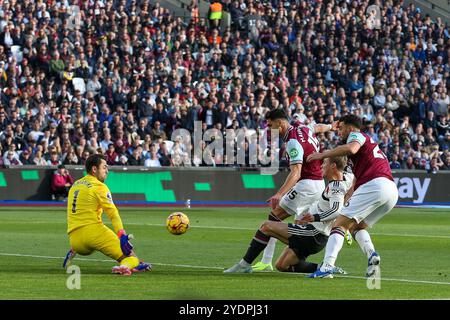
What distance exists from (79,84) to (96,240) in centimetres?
2290

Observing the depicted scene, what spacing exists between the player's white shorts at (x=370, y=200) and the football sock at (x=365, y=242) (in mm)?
184

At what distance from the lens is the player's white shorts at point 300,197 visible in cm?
1675

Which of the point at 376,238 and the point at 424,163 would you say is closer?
the point at 376,238

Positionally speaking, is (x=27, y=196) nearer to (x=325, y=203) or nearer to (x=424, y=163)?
(x=424, y=163)

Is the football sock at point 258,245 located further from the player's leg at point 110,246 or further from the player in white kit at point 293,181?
the player's leg at point 110,246

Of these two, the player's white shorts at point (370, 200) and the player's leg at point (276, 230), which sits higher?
the player's white shorts at point (370, 200)

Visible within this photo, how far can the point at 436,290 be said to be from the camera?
13.6 metres

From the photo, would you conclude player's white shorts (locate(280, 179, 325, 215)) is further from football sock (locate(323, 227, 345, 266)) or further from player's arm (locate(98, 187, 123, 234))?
player's arm (locate(98, 187, 123, 234))

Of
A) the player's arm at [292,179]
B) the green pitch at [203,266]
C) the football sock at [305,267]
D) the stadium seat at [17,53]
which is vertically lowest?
the green pitch at [203,266]

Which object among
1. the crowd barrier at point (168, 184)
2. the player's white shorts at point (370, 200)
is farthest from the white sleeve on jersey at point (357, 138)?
the crowd barrier at point (168, 184)

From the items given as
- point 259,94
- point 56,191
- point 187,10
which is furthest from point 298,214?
point 187,10

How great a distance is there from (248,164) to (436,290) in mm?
24874

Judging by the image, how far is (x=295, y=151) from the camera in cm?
1616

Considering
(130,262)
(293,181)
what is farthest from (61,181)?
(293,181)
